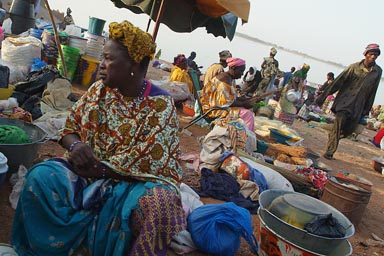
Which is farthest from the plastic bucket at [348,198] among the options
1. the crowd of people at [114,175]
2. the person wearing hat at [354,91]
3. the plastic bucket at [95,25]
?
the plastic bucket at [95,25]

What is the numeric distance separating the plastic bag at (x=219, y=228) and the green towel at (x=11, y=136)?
138cm

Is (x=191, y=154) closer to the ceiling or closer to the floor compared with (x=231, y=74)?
closer to the floor

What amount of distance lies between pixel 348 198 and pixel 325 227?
1.75m

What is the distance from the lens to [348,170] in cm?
703

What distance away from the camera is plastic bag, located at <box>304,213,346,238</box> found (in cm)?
240

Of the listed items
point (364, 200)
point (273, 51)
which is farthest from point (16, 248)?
point (273, 51)

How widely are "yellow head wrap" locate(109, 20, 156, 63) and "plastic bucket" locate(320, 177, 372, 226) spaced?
286 centimetres

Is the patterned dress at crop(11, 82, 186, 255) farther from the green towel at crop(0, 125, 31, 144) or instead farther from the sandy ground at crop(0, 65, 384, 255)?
the green towel at crop(0, 125, 31, 144)

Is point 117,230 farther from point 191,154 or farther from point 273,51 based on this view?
point 273,51

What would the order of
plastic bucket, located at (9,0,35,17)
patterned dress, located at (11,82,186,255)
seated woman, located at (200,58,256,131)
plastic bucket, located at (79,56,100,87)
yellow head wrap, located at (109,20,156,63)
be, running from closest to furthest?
patterned dress, located at (11,82,186,255) → yellow head wrap, located at (109,20,156,63) → seated woman, located at (200,58,256,131) → plastic bucket, located at (79,56,100,87) → plastic bucket, located at (9,0,35,17)

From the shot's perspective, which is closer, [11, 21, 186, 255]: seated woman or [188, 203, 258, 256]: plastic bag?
[11, 21, 186, 255]: seated woman

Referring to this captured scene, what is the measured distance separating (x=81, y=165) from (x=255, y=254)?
1675 millimetres

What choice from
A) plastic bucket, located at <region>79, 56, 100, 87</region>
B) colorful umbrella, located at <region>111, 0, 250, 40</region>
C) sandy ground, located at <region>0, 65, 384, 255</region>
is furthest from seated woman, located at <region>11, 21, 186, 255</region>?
plastic bucket, located at <region>79, 56, 100, 87</region>

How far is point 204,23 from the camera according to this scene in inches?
205
